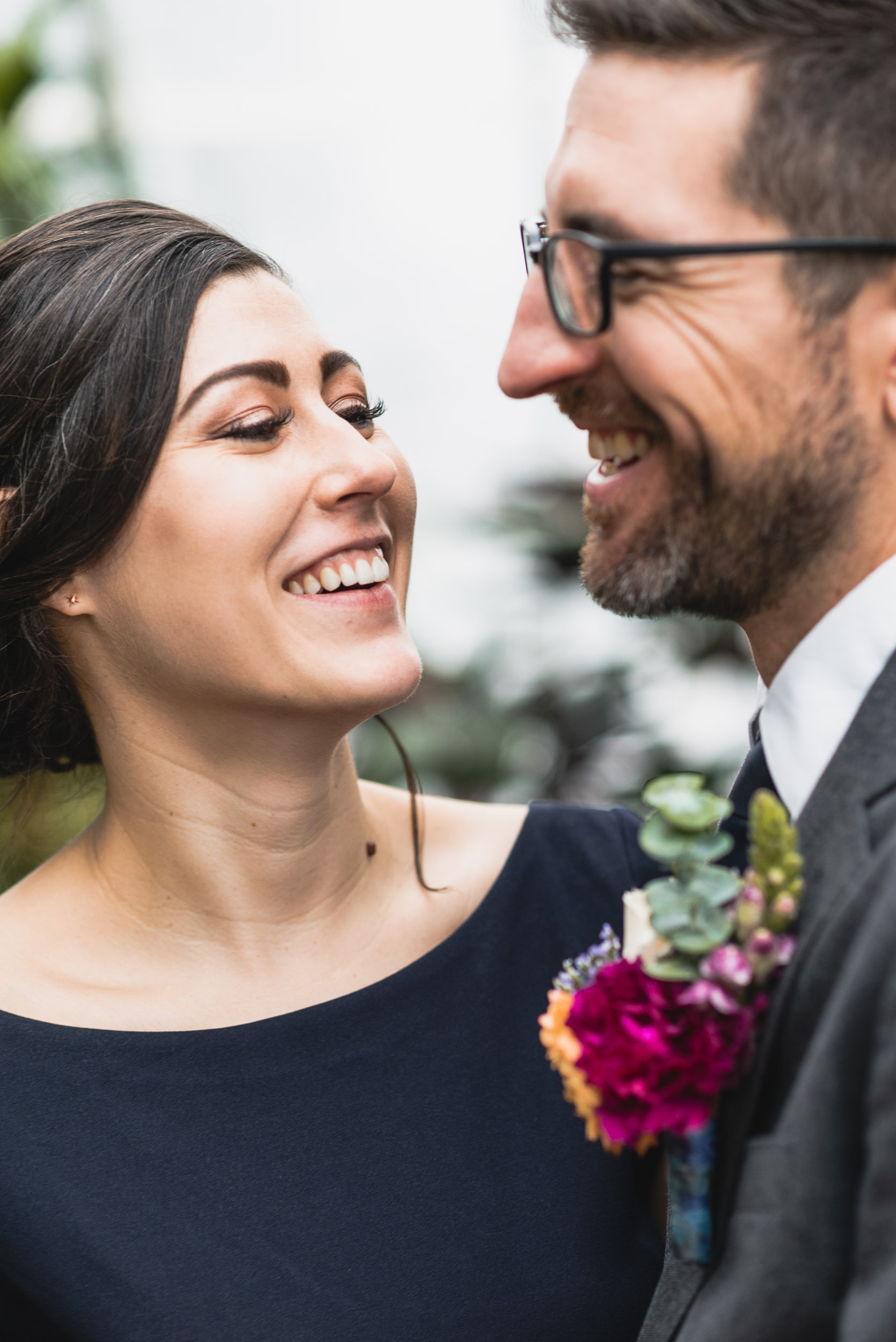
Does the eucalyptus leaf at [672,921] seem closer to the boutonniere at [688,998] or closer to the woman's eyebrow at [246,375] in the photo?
the boutonniere at [688,998]

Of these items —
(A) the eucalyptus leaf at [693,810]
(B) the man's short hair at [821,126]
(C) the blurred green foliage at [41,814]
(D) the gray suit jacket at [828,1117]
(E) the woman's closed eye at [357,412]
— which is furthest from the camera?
(C) the blurred green foliage at [41,814]

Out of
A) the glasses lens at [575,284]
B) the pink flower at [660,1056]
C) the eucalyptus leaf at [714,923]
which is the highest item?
the glasses lens at [575,284]

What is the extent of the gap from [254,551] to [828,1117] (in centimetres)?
112

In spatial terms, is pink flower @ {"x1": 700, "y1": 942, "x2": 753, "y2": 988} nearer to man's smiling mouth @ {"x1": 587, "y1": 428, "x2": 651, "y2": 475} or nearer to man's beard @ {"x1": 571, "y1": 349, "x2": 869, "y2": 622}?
man's beard @ {"x1": 571, "y1": 349, "x2": 869, "y2": 622}

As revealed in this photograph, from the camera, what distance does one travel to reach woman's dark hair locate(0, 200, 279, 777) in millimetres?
1860

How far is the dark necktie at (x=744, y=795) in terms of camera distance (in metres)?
1.46

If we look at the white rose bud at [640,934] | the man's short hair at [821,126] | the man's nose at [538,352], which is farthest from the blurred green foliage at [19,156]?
the white rose bud at [640,934]

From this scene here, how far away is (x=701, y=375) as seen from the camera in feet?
4.42

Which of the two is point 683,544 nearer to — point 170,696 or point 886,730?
point 886,730

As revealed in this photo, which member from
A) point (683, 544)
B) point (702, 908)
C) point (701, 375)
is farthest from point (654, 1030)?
point (701, 375)

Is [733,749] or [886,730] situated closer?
[886,730]

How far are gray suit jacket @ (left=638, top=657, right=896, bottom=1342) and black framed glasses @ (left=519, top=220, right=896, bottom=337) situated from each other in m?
0.44

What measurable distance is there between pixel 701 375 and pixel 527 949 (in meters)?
1.09

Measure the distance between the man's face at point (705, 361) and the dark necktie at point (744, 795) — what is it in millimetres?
174
